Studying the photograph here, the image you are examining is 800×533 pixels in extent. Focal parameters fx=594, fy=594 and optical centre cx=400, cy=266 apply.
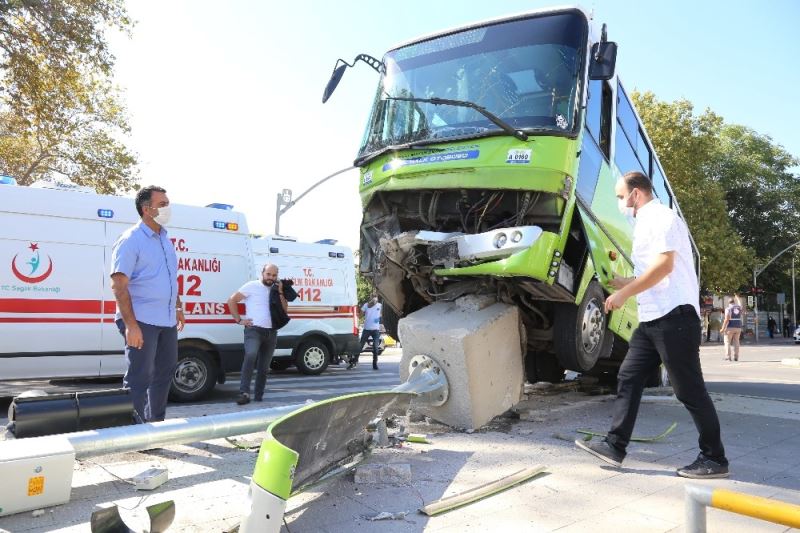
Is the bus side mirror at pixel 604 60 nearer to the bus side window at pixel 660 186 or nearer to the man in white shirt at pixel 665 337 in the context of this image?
the man in white shirt at pixel 665 337

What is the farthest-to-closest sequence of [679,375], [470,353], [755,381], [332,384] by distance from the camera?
[755,381] < [332,384] < [470,353] < [679,375]

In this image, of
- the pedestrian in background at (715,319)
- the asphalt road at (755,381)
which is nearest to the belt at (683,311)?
the asphalt road at (755,381)

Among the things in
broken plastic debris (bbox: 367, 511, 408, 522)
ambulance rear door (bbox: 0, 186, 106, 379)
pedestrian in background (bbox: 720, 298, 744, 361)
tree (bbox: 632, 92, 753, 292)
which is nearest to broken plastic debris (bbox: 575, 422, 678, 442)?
broken plastic debris (bbox: 367, 511, 408, 522)

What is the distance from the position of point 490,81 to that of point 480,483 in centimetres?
335

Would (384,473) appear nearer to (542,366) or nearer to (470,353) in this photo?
(470,353)

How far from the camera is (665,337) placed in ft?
12.0

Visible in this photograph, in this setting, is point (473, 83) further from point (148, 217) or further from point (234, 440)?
point (234, 440)

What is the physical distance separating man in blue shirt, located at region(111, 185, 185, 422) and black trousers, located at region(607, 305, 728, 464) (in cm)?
318

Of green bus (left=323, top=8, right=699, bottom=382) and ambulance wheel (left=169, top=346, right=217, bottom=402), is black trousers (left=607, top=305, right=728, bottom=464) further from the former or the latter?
ambulance wheel (left=169, top=346, right=217, bottom=402)

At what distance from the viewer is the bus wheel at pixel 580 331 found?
5.11m

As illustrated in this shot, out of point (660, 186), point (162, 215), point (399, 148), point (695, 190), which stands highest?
point (695, 190)

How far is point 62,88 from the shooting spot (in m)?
13.4

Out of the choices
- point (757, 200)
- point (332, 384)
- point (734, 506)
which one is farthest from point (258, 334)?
point (757, 200)

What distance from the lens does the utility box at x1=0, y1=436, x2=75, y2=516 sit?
276 centimetres
